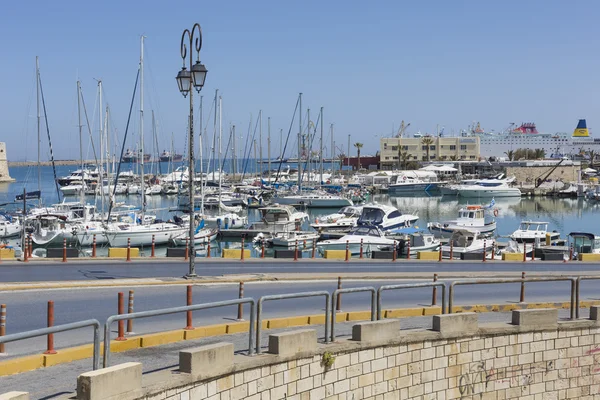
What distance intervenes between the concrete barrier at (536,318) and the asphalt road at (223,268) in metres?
13.2

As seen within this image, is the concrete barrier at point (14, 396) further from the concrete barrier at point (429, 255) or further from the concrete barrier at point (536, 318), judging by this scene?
the concrete barrier at point (429, 255)

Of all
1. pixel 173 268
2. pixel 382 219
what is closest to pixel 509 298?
pixel 173 268

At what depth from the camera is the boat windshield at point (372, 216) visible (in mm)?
61294

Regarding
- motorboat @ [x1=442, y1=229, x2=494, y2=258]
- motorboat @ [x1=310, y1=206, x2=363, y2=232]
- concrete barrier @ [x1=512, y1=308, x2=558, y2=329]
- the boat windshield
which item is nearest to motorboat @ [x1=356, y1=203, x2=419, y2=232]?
the boat windshield

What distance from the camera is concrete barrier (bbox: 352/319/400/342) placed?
49.5 ft

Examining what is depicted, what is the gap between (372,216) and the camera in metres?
62.3

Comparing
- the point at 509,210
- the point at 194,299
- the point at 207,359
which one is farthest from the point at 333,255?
the point at 509,210

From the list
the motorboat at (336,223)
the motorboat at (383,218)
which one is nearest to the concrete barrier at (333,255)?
the motorboat at (383,218)

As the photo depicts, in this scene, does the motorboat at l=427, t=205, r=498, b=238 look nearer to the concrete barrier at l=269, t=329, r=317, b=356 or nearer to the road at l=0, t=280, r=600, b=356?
the road at l=0, t=280, r=600, b=356

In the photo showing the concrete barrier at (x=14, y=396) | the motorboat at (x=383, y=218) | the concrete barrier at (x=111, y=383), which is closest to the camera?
the concrete barrier at (x=14, y=396)

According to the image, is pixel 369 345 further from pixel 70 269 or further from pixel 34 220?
pixel 34 220

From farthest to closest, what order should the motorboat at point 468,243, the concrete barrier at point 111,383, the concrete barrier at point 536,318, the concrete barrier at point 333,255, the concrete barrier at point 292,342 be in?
the motorboat at point 468,243 → the concrete barrier at point 333,255 → the concrete barrier at point 536,318 → the concrete barrier at point 292,342 → the concrete barrier at point 111,383

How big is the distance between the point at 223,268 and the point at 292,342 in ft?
55.5

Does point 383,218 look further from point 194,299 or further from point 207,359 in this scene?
point 207,359
